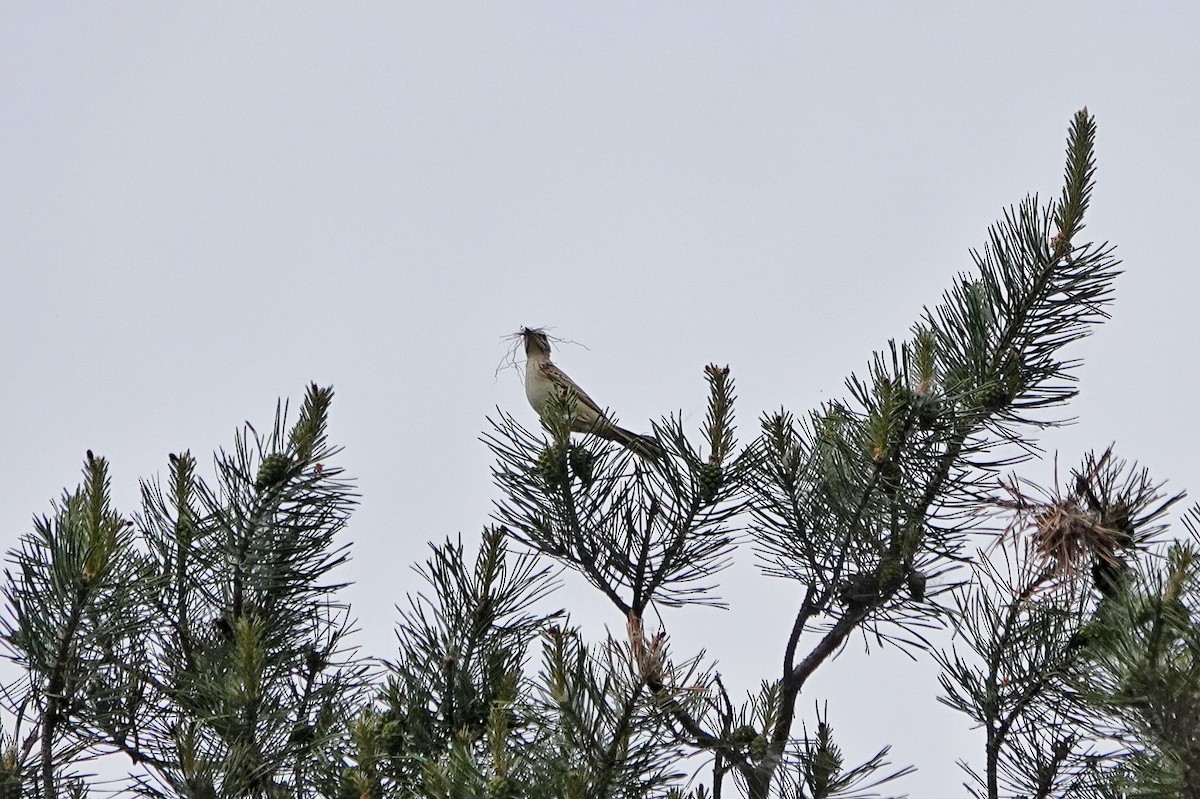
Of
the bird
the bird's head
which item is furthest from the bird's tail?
the bird's head

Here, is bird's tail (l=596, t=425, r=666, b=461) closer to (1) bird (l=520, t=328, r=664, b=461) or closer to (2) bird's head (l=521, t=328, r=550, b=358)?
(1) bird (l=520, t=328, r=664, b=461)

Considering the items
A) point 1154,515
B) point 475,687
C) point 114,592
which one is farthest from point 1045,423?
point 114,592

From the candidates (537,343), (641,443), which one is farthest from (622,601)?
(537,343)

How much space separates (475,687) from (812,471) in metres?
1.00

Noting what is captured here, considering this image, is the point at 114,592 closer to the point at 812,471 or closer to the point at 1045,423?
the point at 812,471

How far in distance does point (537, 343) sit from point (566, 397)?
1439mm

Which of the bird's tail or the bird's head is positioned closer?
the bird's tail

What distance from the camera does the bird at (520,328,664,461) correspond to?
3.16 metres

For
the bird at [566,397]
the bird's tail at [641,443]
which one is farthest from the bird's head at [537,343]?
the bird's tail at [641,443]

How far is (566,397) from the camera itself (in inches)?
131

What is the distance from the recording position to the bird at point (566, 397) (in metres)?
3.16

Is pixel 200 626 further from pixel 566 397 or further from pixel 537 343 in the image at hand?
pixel 537 343

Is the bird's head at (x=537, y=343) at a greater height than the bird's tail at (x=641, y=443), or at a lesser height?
greater

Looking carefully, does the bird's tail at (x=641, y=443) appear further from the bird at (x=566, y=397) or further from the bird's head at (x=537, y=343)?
the bird's head at (x=537, y=343)
